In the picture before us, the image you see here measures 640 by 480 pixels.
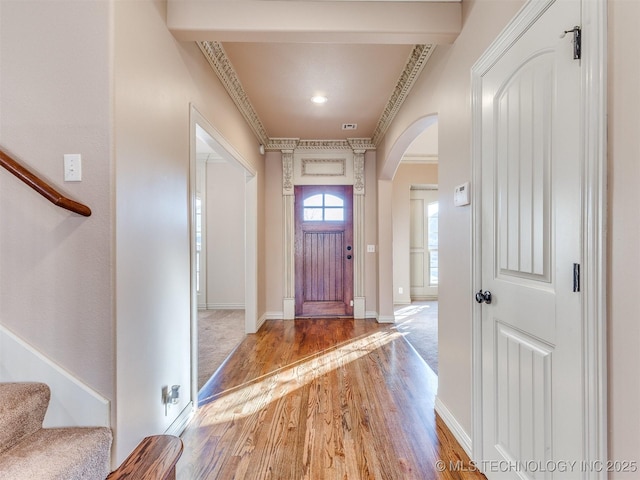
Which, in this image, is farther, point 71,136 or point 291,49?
point 291,49

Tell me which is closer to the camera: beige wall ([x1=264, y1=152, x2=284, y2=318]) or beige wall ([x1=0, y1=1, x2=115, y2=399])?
beige wall ([x1=0, y1=1, x2=115, y2=399])

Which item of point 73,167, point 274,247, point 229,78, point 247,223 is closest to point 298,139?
point 247,223

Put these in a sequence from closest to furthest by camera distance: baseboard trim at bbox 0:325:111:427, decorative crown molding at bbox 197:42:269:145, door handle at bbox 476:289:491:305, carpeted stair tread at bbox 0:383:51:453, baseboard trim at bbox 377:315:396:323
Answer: carpeted stair tread at bbox 0:383:51:453
baseboard trim at bbox 0:325:111:427
door handle at bbox 476:289:491:305
decorative crown molding at bbox 197:42:269:145
baseboard trim at bbox 377:315:396:323

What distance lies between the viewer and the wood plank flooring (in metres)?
1.50

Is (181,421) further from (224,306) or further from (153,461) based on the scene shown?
(224,306)

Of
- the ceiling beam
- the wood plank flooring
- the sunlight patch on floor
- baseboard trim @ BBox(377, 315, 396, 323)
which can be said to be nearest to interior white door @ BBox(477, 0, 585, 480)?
the wood plank flooring

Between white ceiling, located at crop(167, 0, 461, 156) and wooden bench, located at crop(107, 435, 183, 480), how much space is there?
6.67ft

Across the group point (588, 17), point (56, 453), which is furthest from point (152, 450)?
point (588, 17)

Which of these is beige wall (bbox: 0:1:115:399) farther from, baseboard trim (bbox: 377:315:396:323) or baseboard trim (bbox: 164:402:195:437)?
baseboard trim (bbox: 377:315:396:323)

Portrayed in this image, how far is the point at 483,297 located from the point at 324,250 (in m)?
3.11

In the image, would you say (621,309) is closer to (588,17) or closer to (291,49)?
(588,17)

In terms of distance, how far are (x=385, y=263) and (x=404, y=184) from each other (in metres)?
1.92

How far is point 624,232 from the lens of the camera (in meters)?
0.82

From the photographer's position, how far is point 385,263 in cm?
424
